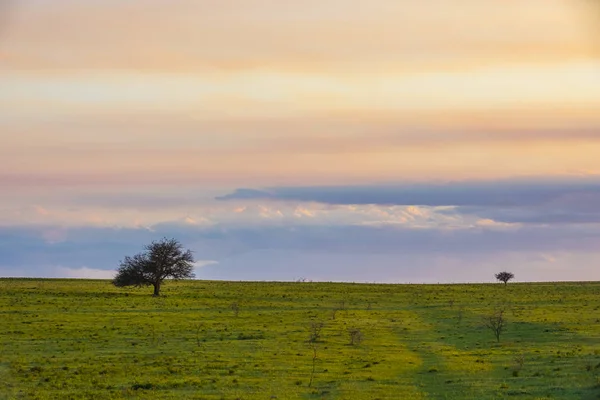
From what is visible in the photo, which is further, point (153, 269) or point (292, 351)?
point (153, 269)

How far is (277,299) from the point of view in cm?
9288

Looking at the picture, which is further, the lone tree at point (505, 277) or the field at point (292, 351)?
the lone tree at point (505, 277)

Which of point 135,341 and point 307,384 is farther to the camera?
point 135,341

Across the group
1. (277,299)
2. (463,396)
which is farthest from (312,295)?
(463,396)

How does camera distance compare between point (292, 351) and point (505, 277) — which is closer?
point (292, 351)

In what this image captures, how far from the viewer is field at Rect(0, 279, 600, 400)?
34438mm

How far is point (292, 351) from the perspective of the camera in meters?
46.4

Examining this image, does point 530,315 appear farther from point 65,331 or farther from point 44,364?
point 44,364

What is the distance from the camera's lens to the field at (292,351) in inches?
1356

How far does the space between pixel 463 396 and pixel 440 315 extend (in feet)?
136

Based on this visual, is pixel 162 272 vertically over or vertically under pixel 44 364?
over

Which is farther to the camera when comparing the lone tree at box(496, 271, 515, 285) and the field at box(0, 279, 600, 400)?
the lone tree at box(496, 271, 515, 285)

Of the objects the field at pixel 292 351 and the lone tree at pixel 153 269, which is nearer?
the field at pixel 292 351

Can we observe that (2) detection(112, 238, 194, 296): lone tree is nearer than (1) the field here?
No
